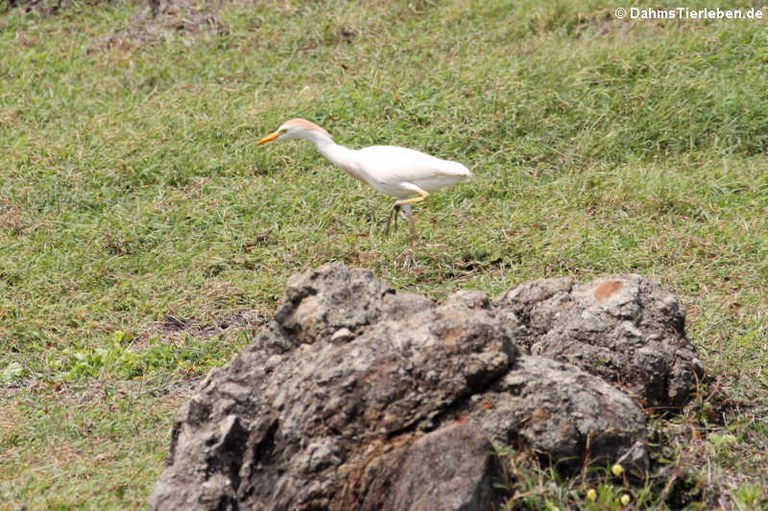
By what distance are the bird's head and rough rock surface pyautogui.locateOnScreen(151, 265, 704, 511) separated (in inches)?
140

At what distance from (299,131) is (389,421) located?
407 centimetres

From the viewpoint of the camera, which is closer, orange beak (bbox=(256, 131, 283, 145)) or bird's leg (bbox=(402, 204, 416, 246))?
bird's leg (bbox=(402, 204, 416, 246))

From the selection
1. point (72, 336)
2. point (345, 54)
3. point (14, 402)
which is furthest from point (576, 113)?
point (14, 402)

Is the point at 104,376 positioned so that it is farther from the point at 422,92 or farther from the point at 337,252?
the point at 422,92

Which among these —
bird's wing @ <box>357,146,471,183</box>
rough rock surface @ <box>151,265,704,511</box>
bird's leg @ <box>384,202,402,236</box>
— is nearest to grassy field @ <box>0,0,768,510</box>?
bird's leg @ <box>384,202,402,236</box>

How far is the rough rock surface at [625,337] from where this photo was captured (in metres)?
4.50


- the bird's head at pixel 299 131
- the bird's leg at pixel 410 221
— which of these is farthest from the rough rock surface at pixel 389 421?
the bird's head at pixel 299 131

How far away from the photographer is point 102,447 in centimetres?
488

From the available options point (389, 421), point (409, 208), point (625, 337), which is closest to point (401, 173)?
point (409, 208)

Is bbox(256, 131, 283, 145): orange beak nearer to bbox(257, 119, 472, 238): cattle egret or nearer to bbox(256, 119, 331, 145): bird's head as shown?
bbox(256, 119, 331, 145): bird's head

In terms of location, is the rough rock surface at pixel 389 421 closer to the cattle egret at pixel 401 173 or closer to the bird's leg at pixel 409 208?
the bird's leg at pixel 409 208

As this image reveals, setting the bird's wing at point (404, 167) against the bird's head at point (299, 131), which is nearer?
the bird's wing at point (404, 167)

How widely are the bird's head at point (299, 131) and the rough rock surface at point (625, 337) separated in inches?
121

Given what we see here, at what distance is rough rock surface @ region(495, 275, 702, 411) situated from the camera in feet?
14.8
